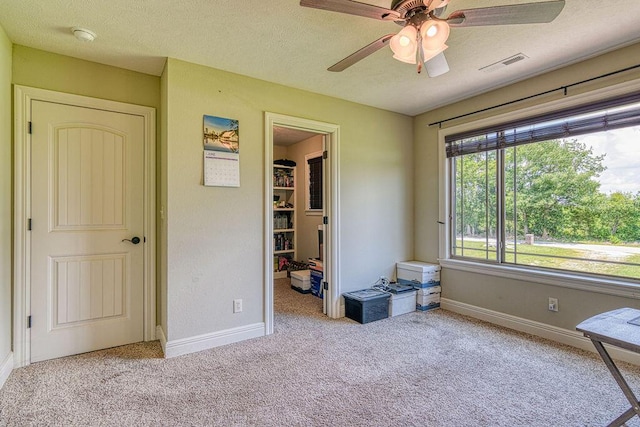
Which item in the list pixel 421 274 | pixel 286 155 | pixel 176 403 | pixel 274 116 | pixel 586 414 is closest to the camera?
pixel 586 414

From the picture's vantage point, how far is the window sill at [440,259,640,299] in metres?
2.49

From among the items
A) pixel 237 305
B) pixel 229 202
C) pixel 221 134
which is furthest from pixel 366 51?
pixel 237 305

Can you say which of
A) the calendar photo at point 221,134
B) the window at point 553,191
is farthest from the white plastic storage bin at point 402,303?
the calendar photo at point 221,134

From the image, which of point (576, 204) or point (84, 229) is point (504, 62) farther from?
point (84, 229)

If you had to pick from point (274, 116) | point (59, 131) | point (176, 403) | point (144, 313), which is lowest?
point (176, 403)

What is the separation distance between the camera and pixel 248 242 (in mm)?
Result: 2949

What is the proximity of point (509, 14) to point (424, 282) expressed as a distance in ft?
9.34

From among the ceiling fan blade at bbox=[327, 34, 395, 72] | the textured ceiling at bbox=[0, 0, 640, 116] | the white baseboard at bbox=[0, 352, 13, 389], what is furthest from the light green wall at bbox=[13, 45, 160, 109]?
the white baseboard at bbox=[0, 352, 13, 389]

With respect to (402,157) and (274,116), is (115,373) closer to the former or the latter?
(274,116)

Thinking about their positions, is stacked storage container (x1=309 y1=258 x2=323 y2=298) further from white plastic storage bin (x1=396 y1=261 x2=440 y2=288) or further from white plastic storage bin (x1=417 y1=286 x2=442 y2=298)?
white plastic storage bin (x1=417 y1=286 x2=442 y2=298)

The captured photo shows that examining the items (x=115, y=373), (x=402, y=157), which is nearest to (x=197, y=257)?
(x=115, y=373)

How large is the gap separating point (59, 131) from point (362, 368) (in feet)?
9.88

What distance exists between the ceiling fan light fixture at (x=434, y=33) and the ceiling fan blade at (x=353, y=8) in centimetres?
15

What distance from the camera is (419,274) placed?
12.2ft
